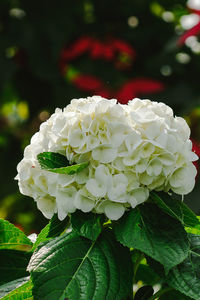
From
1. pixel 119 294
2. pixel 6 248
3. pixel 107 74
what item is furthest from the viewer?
pixel 107 74

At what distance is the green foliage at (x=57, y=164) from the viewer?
995 mm

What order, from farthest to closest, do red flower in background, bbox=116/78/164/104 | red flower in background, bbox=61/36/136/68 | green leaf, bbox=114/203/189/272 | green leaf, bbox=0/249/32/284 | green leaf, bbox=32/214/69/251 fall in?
1. red flower in background, bbox=61/36/136/68
2. red flower in background, bbox=116/78/164/104
3. green leaf, bbox=0/249/32/284
4. green leaf, bbox=32/214/69/251
5. green leaf, bbox=114/203/189/272

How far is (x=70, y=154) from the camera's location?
104cm

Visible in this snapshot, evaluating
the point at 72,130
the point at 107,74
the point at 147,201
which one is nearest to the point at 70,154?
the point at 72,130

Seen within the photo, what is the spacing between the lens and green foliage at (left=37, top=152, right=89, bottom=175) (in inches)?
39.2

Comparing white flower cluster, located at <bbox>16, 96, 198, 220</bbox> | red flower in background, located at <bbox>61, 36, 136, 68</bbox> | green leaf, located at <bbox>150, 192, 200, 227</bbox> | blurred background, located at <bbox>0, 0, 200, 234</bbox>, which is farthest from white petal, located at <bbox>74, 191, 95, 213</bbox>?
red flower in background, located at <bbox>61, 36, 136, 68</bbox>

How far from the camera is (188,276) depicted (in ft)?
3.32

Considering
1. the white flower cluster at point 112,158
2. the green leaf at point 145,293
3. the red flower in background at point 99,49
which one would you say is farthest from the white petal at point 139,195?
the red flower in background at point 99,49

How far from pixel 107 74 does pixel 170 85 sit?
34 cm

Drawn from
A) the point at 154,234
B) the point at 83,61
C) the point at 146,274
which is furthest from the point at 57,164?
the point at 83,61

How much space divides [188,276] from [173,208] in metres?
0.13

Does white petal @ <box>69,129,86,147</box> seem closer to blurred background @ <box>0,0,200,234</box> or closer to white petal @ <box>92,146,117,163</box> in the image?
white petal @ <box>92,146,117,163</box>

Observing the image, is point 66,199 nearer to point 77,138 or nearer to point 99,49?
point 77,138

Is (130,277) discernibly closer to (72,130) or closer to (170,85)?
(72,130)
